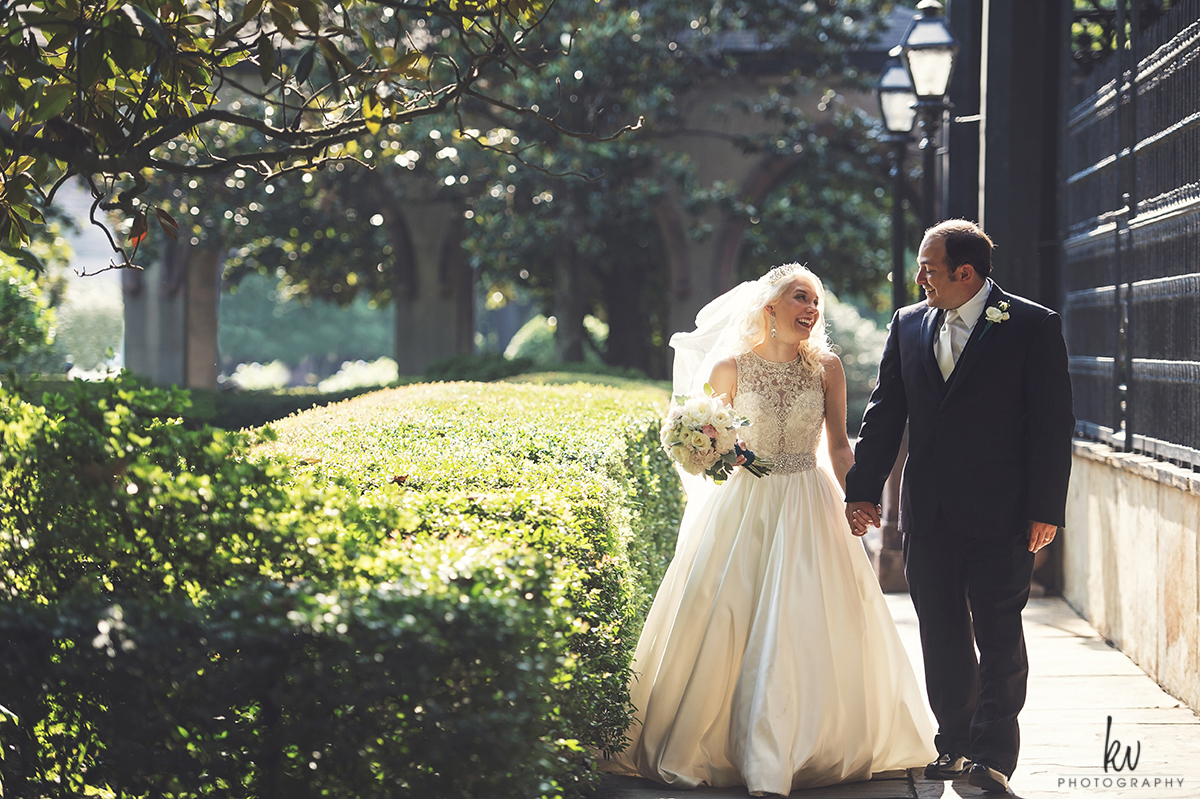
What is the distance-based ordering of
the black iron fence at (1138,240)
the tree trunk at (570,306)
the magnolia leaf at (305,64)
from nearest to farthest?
the magnolia leaf at (305,64) < the black iron fence at (1138,240) < the tree trunk at (570,306)

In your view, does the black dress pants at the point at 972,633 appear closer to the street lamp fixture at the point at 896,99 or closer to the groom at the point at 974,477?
the groom at the point at 974,477

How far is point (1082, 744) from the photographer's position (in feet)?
17.0

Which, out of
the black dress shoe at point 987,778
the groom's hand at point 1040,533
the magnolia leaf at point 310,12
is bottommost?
the black dress shoe at point 987,778

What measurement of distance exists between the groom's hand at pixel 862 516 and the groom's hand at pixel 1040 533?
619 mm

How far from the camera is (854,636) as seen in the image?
4.89m

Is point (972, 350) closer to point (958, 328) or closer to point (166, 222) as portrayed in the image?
point (958, 328)

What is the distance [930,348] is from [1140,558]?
281cm

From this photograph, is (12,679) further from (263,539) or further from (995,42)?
(995,42)

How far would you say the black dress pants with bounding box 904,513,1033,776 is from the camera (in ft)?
14.8

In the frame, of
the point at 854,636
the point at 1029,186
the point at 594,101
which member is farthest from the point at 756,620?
the point at 594,101

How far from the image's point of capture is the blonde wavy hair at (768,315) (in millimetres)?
5223

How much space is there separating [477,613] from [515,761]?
43cm

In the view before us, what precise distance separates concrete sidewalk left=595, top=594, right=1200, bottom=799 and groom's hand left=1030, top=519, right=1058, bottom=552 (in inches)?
39.7

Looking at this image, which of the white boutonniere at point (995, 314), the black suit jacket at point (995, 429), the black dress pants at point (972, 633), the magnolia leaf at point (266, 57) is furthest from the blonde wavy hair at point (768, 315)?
the magnolia leaf at point (266, 57)
